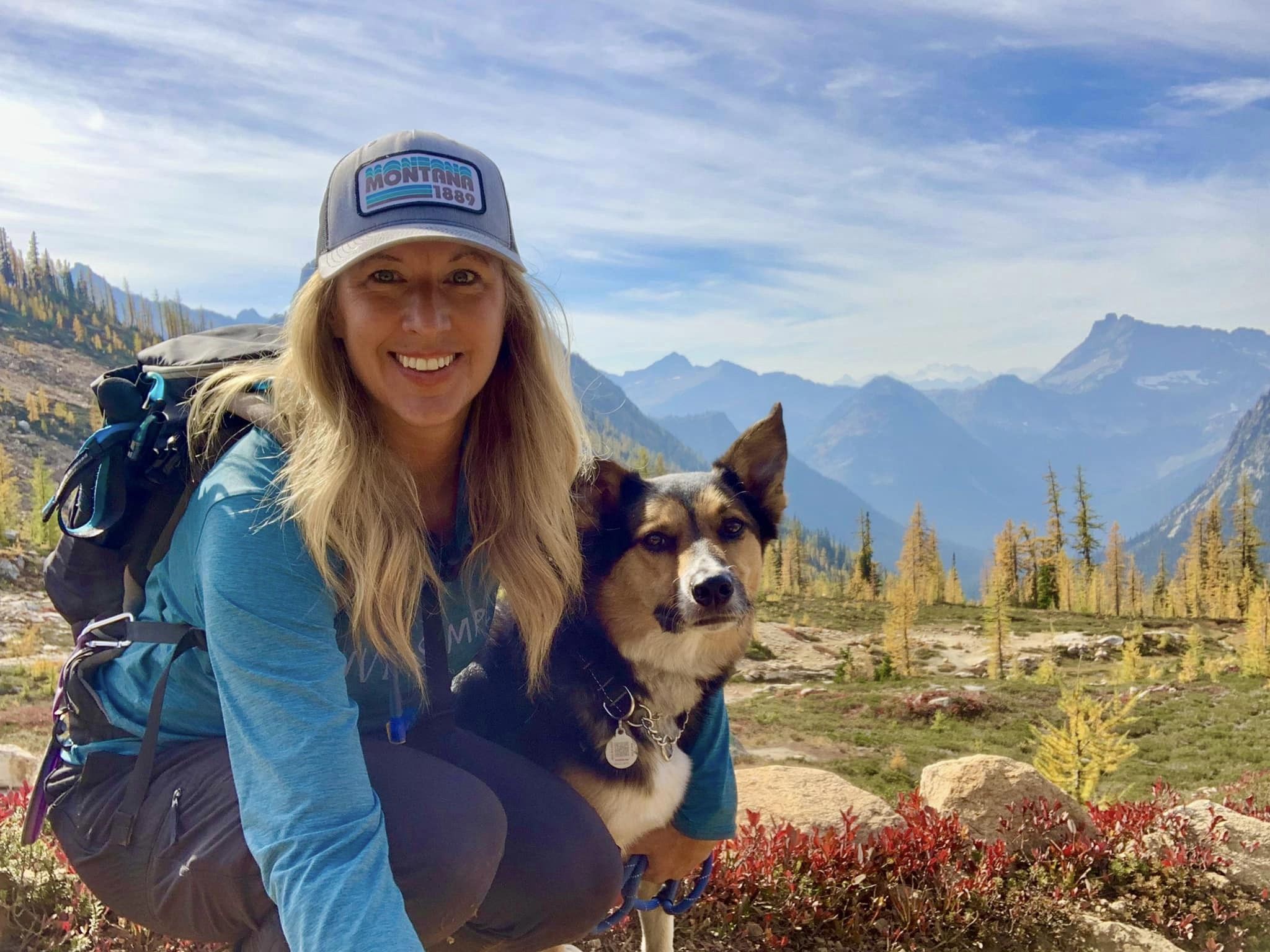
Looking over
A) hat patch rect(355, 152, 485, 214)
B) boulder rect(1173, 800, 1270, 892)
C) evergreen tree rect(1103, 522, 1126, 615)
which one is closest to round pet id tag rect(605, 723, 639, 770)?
hat patch rect(355, 152, 485, 214)

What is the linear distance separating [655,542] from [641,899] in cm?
135

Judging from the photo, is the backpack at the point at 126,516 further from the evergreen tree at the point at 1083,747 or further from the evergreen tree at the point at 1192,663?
the evergreen tree at the point at 1192,663

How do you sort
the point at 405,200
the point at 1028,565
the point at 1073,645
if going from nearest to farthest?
1. the point at 405,200
2. the point at 1073,645
3. the point at 1028,565

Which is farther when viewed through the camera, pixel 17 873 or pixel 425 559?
pixel 17 873

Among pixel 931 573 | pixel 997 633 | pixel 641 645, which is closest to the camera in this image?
pixel 641 645

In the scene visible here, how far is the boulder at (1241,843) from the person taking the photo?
15.7 ft

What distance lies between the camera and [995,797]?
512cm

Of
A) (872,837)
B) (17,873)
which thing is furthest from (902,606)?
(17,873)

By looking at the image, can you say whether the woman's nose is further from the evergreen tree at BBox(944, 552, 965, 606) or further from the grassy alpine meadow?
the evergreen tree at BBox(944, 552, 965, 606)

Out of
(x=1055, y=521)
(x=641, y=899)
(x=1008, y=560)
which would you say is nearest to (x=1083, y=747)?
(x=641, y=899)

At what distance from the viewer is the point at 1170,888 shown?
467 cm

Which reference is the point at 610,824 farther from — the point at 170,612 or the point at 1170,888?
the point at 1170,888

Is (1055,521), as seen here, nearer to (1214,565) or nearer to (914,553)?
(914,553)

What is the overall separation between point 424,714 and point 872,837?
9.57 feet
